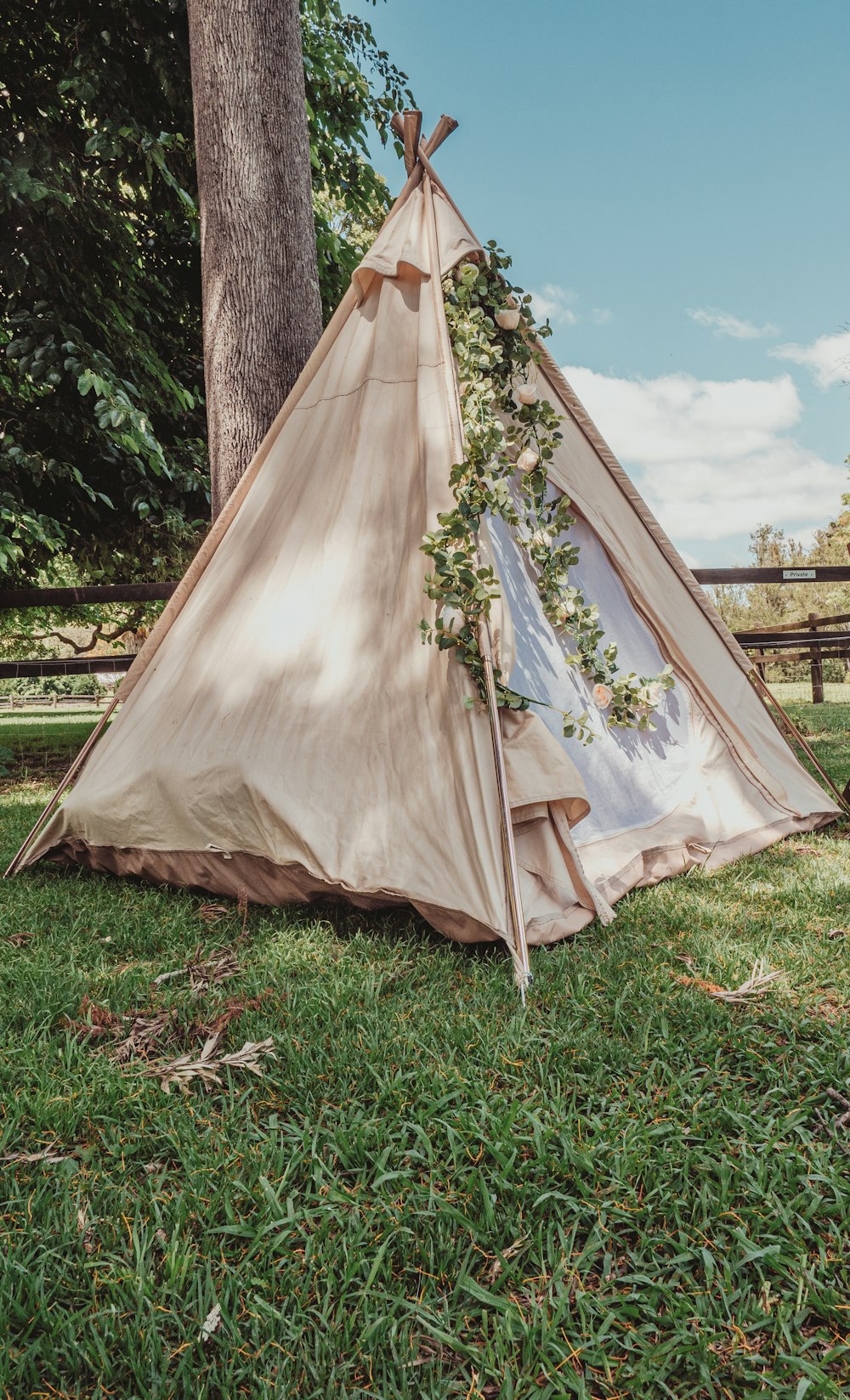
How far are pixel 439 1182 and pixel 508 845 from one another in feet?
3.30

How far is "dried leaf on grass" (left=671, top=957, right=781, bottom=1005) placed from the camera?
6.63 ft

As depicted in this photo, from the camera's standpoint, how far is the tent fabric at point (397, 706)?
2.52 meters

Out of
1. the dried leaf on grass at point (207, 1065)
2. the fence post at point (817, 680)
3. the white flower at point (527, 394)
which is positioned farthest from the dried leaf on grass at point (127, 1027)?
the fence post at point (817, 680)

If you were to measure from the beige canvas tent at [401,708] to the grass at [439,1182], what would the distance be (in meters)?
0.35

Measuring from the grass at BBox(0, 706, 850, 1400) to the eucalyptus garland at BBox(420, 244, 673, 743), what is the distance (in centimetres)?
100

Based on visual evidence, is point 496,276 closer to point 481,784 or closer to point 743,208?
point 481,784

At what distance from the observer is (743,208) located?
148ft

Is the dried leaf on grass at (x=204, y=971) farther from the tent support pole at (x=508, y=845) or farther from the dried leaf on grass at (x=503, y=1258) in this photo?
the dried leaf on grass at (x=503, y=1258)

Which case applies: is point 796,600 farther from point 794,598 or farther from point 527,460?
point 527,460

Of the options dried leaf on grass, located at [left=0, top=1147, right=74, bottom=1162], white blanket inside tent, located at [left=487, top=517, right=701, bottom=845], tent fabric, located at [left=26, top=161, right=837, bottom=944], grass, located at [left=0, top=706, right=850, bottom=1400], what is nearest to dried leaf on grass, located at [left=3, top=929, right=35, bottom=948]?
grass, located at [left=0, top=706, right=850, bottom=1400]

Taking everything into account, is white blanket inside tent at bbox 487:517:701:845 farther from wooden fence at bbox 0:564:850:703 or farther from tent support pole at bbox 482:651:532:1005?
wooden fence at bbox 0:564:850:703

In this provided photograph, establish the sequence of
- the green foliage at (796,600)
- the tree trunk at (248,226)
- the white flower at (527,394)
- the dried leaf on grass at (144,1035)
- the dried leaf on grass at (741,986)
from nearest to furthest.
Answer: the dried leaf on grass at (144,1035) < the dried leaf on grass at (741,986) < the white flower at (527,394) < the tree trunk at (248,226) < the green foliage at (796,600)

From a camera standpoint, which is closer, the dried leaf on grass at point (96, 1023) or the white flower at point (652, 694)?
the dried leaf on grass at point (96, 1023)

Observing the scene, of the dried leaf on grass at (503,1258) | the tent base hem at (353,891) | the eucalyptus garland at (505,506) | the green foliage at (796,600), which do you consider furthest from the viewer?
the green foliage at (796,600)
